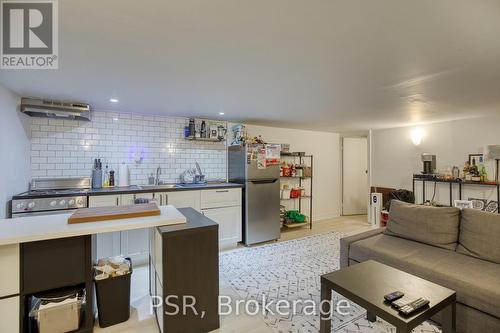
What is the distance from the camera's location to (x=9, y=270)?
4.84 feet

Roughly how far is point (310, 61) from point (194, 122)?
8.35 feet

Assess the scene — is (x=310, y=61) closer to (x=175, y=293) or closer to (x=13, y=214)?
(x=175, y=293)

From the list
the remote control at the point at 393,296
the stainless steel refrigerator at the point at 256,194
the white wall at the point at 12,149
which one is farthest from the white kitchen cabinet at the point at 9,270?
the stainless steel refrigerator at the point at 256,194

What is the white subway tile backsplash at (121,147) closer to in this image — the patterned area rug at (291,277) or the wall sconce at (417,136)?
the patterned area rug at (291,277)

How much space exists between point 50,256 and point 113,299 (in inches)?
Answer: 24.7

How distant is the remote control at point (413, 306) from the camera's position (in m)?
1.27

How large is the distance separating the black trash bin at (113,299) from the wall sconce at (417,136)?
5.35 meters

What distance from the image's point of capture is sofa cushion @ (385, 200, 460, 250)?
236 cm

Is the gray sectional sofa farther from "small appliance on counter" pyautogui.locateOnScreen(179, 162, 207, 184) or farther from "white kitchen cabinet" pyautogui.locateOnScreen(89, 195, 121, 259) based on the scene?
"white kitchen cabinet" pyautogui.locateOnScreen(89, 195, 121, 259)

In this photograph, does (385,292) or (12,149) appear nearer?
(385,292)

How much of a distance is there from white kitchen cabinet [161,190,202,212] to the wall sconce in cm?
437

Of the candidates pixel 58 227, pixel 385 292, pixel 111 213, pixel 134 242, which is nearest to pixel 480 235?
pixel 385 292

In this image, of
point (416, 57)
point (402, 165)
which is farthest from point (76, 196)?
point (402, 165)

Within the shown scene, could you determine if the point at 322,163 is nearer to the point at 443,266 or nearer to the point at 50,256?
the point at 443,266
